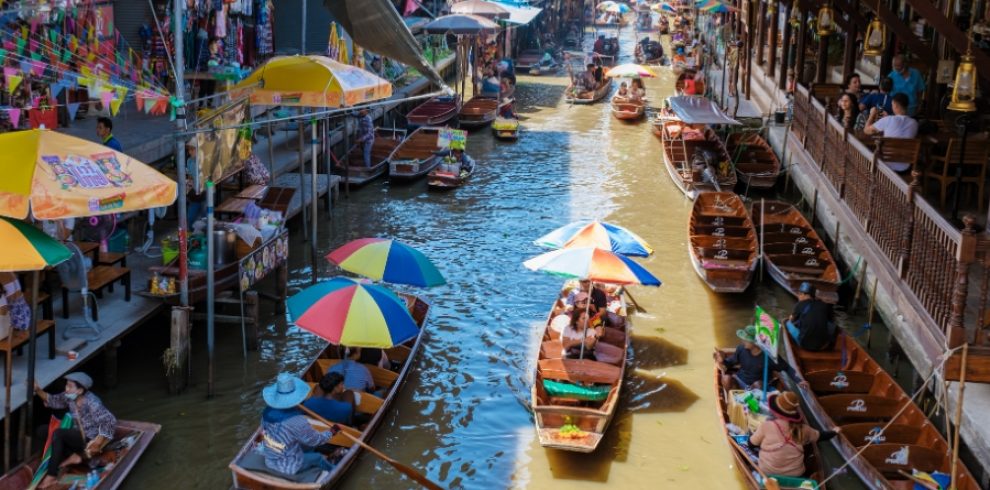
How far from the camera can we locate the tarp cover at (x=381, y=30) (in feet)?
59.0

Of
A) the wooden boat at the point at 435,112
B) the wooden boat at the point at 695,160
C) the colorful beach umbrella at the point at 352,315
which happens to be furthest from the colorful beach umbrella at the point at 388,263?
the wooden boat at the point at 435,112

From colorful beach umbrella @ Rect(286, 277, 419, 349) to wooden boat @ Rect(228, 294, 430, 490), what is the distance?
3.09 feet

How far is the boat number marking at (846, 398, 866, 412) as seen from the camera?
11.5 m

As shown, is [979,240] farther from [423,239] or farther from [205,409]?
[423,239]

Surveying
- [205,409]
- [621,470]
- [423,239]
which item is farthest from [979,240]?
[423,239]

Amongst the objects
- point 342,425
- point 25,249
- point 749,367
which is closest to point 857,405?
point 749,367

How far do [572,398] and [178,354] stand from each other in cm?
488

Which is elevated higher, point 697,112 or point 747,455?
point 697,112

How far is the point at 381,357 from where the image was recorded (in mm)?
13086

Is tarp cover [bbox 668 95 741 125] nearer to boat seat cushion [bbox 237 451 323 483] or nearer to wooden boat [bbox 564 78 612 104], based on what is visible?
wooden boat [bbox 564 78 612 104]

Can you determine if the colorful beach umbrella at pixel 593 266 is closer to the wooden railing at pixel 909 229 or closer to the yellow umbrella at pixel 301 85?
the wooden railing at pixel 909 229

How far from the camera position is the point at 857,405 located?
11.5 m

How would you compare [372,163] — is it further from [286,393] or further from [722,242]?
[286,393]

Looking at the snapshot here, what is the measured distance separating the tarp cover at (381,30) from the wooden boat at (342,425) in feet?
16.0
